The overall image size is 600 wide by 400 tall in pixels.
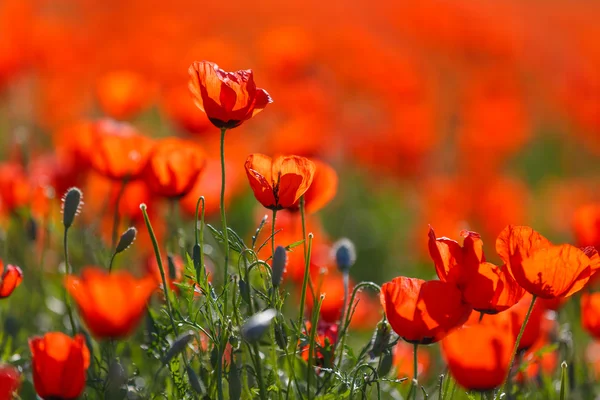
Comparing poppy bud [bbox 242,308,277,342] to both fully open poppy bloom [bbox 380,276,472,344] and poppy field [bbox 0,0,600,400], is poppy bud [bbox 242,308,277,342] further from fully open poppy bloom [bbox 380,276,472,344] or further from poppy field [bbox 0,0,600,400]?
fully open poppy bloom [bbox 380,276,472,344]

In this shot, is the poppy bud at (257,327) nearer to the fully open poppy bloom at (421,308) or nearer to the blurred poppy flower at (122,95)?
the fully open poppy bloom at (421,308)

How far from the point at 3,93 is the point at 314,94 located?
1892 mm

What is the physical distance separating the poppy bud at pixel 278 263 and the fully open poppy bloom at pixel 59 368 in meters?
0.37

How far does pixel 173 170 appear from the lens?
2104mm

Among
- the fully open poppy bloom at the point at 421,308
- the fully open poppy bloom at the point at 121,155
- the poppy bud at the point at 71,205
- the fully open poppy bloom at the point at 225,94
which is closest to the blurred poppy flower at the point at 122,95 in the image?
the fully open poppy bloom at the point at 121,155

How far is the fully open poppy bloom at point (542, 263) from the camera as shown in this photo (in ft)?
5.32

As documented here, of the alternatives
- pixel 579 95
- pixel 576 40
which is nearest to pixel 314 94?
pixel 579 95

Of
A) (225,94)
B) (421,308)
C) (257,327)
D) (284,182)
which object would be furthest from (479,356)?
(225,94)

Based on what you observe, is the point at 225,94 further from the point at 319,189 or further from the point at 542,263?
the point at 542,263

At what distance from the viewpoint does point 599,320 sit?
2.06 meters

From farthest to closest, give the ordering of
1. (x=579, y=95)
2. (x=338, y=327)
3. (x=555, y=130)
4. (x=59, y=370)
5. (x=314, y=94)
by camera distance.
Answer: (x=555, y=130) → (x=579, y=95) → (x=314, y=94) → (x=338, y=327) → (x=59, y=370)

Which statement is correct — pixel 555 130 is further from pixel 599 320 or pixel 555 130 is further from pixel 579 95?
pixel 599 320

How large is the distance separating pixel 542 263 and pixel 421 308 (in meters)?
0.24

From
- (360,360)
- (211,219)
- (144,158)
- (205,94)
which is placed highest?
(205,94)
